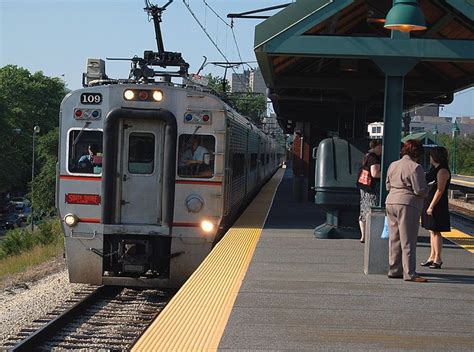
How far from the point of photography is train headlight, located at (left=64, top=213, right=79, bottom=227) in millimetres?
11602

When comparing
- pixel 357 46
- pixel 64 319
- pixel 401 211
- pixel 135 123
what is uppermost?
pixel 357 46

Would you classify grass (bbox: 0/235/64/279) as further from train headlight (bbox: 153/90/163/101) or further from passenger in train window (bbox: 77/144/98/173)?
train headlight (bbox: 153/90/163/101)

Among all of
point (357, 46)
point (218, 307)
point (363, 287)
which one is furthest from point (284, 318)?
point (357, 46)

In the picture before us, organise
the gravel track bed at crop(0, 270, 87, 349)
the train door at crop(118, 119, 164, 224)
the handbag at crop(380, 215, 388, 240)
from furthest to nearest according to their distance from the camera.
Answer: the train door at crop(118, 119, 164, 224)
the gravel track bed at crop(0, 270, 87, 349)
the handbag at crop(380, 215, 388, 240)

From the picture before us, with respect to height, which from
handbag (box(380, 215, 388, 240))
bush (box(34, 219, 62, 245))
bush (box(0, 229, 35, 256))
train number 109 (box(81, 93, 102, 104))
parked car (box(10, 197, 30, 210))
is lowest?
parked car (box(10, 197, 30, 210))

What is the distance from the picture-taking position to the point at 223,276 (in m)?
8.52

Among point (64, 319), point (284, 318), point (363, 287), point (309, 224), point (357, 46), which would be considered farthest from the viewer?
point (309, 224)

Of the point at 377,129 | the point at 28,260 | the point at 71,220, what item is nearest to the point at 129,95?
the point at 71,220

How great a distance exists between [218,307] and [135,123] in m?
5.30

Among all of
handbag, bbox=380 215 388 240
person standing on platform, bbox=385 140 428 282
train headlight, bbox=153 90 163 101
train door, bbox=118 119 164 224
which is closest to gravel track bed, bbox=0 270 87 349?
train door, bbox=118 119 164 224

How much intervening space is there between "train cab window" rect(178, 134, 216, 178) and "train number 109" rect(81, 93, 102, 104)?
1278mm

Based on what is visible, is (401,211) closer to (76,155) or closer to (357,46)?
(357,46)

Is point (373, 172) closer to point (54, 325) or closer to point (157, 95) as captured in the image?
point (157, 95)

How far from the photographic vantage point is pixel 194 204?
1166 centimetres
